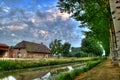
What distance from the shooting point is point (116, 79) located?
41.6 feet

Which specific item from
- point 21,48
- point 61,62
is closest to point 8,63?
point 61,62

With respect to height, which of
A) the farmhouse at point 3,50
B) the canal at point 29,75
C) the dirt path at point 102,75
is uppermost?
the farmhouse at point 3,50

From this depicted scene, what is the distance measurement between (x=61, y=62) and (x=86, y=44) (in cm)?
4816

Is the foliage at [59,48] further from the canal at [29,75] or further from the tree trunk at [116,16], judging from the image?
the tree trunk at [116,16]

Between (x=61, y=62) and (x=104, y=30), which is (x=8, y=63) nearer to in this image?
(x=104, y=30)

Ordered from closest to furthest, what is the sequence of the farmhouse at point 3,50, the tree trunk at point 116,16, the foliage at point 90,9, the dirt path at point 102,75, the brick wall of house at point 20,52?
the tree trunk at point 116,16, the dirt path at point 102,75, the foliage at point 90,9, the farmhouse at point 3,50, the brick wall of house at point 20,52

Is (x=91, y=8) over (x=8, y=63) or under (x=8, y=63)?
over

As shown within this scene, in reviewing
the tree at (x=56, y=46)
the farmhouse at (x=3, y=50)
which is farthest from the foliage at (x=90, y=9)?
the tree at (x=56, y=46)

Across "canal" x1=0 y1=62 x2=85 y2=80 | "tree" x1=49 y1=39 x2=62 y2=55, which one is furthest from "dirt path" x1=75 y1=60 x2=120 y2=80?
"tree" x1=49 y1=39 x2=62 y2=55

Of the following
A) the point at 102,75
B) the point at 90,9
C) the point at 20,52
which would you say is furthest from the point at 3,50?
the point at 102,75

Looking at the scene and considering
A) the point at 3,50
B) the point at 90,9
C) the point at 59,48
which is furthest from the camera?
the point at 59,48

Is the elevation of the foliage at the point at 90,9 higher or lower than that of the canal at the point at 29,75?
higher

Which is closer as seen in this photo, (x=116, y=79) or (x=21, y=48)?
(x=116, y=79)

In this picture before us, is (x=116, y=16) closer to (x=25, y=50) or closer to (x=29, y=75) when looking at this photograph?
(x=29, y=75)
